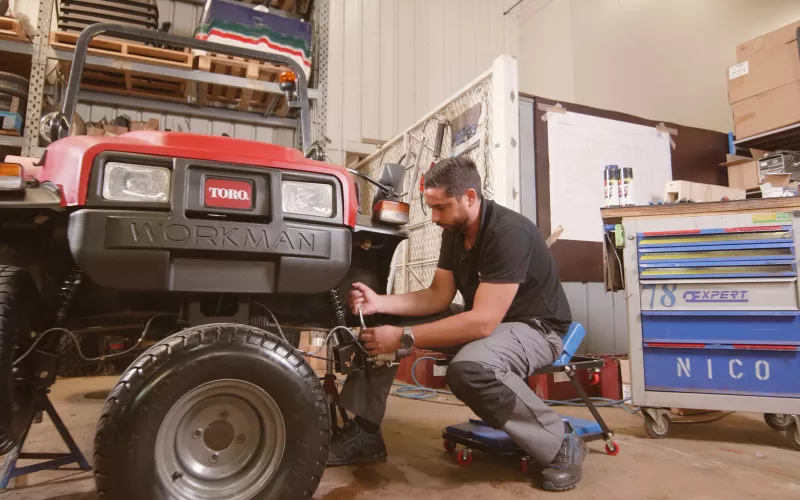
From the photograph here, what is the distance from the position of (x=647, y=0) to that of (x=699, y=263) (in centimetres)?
506

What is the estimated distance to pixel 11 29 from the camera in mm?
3984

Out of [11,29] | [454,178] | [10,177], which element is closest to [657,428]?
[454,178]

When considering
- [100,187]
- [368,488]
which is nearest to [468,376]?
[368,488]

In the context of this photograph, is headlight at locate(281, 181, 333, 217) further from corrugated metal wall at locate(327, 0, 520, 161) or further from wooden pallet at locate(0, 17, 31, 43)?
corrugated metal wall at locate(327, 0, 520, 161)

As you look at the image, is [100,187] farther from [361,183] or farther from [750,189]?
[750,189]

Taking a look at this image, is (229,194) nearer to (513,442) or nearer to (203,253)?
(203,253)

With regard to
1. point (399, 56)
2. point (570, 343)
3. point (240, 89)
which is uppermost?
point (399, 56)

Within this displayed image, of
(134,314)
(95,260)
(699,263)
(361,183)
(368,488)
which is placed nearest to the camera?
(95,260)

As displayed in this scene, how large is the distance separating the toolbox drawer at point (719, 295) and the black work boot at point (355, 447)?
A: 1663mm

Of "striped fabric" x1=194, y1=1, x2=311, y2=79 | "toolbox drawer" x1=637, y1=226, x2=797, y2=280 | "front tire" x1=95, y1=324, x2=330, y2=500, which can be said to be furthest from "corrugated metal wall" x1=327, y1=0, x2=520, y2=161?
"front tire" x1=95, y1=324, x2=330, y2=500

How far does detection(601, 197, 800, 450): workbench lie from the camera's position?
255 cm

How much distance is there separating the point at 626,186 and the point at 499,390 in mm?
1889

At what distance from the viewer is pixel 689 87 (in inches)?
249

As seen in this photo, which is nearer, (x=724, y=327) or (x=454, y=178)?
(x=454, y=178)
